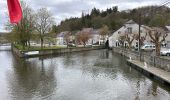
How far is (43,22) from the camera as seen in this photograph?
70188 mm

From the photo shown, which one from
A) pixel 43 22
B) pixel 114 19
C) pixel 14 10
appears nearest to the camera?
pixel 14 10

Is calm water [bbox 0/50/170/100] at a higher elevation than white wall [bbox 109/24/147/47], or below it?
below

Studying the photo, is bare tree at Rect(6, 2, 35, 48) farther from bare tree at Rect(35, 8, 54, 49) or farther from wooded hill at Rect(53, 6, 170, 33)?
wooded hill at Rect(53, 6, 170, 33)

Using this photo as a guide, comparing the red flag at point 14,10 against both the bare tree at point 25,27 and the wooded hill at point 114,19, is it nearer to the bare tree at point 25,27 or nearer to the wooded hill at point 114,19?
the bare tree at point 25,27

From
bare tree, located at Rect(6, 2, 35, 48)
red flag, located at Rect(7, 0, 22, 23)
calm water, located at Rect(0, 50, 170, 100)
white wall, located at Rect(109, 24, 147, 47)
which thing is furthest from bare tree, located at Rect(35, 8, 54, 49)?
red flag, located at Rect(7, 0, 22, 23)

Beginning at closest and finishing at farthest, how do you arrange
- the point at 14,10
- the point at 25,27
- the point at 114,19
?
the point at 14,10
the point at 25,27
the point at 114,19

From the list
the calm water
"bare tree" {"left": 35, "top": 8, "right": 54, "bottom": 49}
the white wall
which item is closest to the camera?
the calm water

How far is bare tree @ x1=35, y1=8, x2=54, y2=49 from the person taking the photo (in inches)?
2712

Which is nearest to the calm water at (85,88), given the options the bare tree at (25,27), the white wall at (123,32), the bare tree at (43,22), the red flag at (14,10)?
the red flag at (14,10)

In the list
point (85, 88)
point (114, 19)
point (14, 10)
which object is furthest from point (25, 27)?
point (114, 19)

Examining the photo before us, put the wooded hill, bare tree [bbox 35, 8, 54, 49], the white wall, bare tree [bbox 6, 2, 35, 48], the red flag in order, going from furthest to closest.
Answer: the wooded hill → the white wall → bare tree [bbox 35, 8, 54, 49] → bare tree [bbox 6, 2, 35, 48] → the red flag

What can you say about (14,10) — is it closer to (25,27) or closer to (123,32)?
(25,27)

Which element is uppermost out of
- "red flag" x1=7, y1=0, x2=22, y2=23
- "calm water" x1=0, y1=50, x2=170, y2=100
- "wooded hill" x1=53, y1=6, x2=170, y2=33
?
"wooded hill" x1=53, y1=6, x2=170, y2=33

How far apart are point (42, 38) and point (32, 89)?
48.0 m
